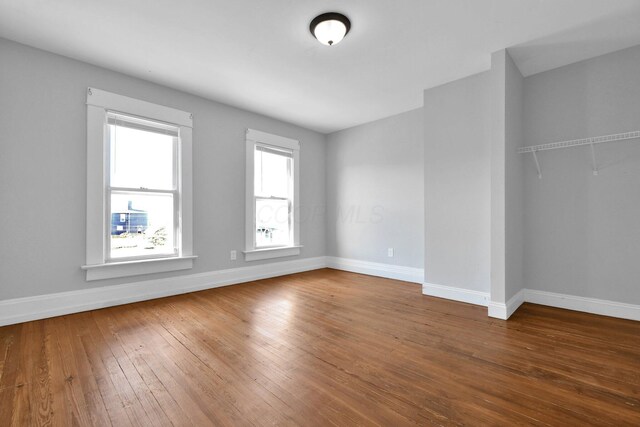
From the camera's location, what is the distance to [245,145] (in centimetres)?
428

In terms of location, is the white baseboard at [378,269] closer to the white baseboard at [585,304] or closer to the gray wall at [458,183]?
the gray wall at [458,183]

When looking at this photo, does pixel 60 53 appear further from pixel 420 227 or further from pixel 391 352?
pixel 420 227

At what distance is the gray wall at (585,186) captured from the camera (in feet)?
8.73

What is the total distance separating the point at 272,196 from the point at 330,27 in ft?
9.36

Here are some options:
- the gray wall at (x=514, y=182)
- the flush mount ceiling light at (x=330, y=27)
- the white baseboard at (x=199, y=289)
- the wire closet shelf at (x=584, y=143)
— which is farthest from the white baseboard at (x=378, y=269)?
the flush mount ceiling light at (x=330, y=27)

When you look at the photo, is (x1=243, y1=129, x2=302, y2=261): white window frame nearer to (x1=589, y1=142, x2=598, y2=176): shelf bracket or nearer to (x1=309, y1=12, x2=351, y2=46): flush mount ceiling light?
(x1=309, y1=12, x2=351, y2=46): flush mount ceiling light

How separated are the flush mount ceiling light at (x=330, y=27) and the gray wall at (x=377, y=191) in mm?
2272

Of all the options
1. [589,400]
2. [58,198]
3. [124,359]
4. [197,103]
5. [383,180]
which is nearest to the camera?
[589,400]

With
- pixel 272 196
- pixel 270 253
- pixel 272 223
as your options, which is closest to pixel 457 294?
pixel 270 253

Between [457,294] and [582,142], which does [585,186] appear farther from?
[457,294]

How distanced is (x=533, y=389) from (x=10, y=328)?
4039 mm

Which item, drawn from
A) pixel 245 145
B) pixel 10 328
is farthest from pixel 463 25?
pixel 10 328

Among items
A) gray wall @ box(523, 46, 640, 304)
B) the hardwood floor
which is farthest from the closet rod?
the hardwood floor

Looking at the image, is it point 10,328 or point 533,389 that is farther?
point 10,328
